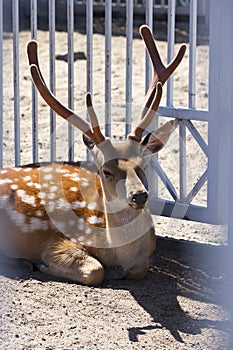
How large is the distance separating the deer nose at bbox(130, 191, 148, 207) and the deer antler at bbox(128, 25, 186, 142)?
16.8 inches

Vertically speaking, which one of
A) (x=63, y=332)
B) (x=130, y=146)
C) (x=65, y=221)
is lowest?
(x=63, y=332)

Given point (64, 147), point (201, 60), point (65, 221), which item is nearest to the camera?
point (65, 221)

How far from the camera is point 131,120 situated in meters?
5.97

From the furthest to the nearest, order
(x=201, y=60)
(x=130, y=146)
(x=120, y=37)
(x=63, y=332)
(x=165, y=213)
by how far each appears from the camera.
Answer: (x=120, y=37)
(x=201, y=60)
(x=165, y=213)
(x=130, y=146)
(x=63, y=332)

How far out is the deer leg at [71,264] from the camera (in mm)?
5211

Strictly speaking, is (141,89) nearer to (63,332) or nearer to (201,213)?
(201,213)

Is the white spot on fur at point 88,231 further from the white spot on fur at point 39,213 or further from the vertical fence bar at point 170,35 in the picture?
the vertical fence bar at point 170,35

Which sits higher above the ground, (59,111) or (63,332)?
(59,111)

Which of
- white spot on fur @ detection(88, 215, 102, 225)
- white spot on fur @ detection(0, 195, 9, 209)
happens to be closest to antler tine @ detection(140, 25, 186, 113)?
white spot on fur @ detection(88, 215, 102, 225)

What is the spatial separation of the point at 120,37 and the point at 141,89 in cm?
211

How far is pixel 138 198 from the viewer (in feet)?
15.8

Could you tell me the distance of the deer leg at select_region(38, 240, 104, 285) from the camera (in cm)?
521

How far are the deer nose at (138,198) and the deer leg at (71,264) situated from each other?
568mm

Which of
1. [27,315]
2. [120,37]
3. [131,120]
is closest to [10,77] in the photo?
[120,37]
